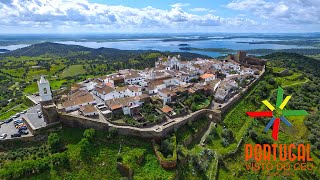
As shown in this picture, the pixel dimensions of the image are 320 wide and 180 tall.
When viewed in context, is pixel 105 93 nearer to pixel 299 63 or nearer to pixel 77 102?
pixel 77 102

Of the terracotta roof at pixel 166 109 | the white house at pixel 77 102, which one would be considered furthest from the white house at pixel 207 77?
the white house at pixel 77 102

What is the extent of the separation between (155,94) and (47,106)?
1891 centimetres

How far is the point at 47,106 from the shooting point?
107 feet

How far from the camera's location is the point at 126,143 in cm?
3203

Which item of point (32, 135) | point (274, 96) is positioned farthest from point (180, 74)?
point (32, 135)

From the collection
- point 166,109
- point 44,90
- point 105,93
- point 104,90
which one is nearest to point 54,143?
point 44,90

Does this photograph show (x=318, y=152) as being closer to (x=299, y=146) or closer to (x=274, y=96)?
(x=299, y=146)

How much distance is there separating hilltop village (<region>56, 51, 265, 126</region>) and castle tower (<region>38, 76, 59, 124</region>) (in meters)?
2.78

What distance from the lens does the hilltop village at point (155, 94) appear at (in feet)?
120

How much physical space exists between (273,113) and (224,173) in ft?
50.8

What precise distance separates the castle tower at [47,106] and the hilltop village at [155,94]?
9.11ft

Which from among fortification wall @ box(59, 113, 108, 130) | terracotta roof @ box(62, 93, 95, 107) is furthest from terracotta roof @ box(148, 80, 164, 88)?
fortification wall @ box(59, 113, 108, 130)

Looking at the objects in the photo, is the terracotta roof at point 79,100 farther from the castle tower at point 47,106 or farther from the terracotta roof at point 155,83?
the terracotta roof at point 155,83

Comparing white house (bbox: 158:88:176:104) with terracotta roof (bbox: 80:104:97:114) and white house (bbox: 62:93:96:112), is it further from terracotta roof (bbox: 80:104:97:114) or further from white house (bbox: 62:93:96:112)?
terracotta roof (bbox: 80:104:97:114)
